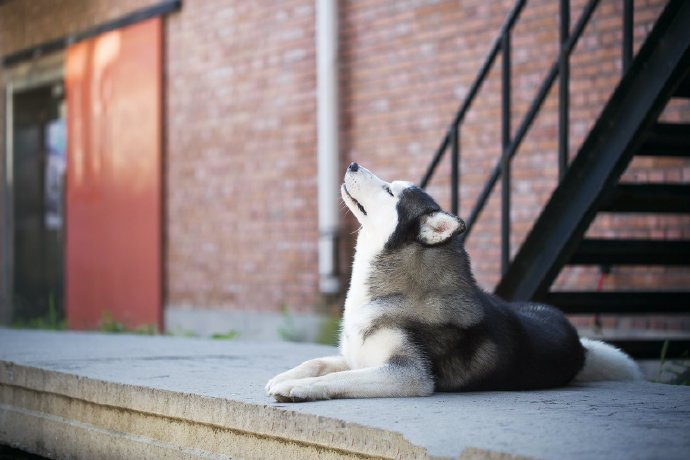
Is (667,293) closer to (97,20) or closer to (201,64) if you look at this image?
(201,64)

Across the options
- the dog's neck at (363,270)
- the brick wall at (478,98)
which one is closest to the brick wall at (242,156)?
the brick wall at (478,98)

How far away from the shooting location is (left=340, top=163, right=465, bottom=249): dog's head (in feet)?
13.4

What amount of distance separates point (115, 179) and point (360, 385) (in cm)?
906

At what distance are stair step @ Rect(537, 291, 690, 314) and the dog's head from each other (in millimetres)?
1695

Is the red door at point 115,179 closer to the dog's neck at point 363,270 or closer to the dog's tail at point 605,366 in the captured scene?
the dog's tail at point 605,366

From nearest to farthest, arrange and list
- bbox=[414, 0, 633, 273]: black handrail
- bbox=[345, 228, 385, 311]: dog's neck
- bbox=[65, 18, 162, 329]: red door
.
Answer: bbox=[345, 228, 385, 311]: dog's neck, bbox=[414, 0, 633, 273]: black handrail, bbox=[65, 18, 162, 329]: red door

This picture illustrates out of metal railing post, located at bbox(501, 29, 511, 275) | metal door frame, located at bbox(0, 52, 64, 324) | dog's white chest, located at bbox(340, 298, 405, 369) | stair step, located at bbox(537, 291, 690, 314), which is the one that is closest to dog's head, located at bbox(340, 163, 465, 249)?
dog's white chest, located at bbox(340, 298, 405, 369)

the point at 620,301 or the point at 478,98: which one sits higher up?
the point at 478,98

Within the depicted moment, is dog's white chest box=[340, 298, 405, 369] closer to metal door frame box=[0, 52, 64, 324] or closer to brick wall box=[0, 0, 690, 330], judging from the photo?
brick wall box=[0, 0, 690, 330]

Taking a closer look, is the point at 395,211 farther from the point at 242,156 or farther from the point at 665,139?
the point at 242,156

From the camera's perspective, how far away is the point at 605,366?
4824mm

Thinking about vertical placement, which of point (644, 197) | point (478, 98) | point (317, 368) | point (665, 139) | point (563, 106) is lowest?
point (317, 368)

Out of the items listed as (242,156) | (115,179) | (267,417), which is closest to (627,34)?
(267,417)

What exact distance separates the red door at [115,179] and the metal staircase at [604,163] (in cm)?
644
